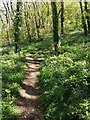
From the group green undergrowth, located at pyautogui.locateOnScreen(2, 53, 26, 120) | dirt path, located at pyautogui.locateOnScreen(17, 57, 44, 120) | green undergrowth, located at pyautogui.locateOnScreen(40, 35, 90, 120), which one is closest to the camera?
green undergrowth, located at pyautogui.locateOnScreen(40, 35, 90, 120)

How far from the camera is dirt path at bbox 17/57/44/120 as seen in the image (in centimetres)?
1232

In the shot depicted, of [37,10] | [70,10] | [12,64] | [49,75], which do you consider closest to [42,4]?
[37,10]

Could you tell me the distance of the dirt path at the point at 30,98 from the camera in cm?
1232

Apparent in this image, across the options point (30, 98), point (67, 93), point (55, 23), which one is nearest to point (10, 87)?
point (30, 98)

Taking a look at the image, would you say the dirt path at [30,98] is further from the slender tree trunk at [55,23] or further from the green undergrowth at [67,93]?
the slender tree trunk at [55,23]

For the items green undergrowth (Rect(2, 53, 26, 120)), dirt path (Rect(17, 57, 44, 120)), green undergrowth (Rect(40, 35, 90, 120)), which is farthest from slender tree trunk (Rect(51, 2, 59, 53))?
green undergrowth (Rect(40, 35, 90, 120))

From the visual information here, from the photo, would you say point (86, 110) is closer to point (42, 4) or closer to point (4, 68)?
point (4, 68)

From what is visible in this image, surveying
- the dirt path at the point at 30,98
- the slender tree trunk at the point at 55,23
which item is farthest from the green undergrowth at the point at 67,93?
the slender tree trunk at the point at 55,23

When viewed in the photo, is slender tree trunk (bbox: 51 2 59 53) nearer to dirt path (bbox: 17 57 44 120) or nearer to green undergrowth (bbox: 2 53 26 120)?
green undergrowth (bbox: 2 53 26 120)

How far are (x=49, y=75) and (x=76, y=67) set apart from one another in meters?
2.46

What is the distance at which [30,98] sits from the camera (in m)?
14.5

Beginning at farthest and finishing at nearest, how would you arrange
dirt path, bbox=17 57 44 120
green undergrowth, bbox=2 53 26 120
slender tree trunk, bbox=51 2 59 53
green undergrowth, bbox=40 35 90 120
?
slender tree trunk, bbox=51 2 59 53 < dirt path, bbox=17 57 44 120 < green undergrowth, bbox=2 53 26 120 < green undergrowth, bbox=40 35 90 120

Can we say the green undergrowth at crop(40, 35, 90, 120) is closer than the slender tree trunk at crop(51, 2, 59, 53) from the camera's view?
Yes

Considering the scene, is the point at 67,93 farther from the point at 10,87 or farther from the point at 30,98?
the point at 10,87
